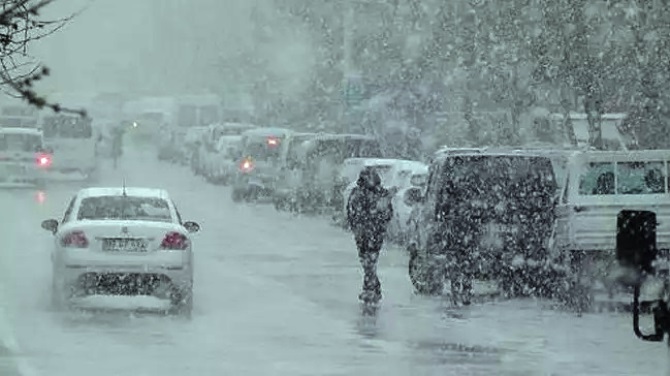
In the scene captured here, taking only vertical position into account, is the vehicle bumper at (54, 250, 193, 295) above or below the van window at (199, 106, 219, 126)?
below

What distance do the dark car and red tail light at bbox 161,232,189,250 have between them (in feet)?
10.9

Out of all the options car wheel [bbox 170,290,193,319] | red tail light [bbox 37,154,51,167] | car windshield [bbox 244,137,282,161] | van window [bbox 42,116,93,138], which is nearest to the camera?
car wheel [bbox 170,290,193,319]

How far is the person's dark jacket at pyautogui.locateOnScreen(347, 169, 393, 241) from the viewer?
22281 millimetres

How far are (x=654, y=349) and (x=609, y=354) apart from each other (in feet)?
2.87

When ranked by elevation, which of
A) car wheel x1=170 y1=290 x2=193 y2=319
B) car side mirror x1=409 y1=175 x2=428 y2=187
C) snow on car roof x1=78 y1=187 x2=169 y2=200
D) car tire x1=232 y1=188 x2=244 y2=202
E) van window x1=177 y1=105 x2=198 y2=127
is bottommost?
car tire x1=232 y1=188 x2=244 y2=202

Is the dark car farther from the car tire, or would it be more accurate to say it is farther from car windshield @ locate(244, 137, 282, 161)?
the car tire

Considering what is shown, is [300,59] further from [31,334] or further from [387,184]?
[31,334]

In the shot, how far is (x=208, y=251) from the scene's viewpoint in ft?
103

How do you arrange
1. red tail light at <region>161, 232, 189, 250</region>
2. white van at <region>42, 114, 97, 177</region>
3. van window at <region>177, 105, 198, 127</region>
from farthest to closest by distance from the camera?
van window at <region>177, 105, 198, 127</region> < white van at <region>42, 114, 97, 177</region> < red tail light at <region>161, 232, 189, 250</region>

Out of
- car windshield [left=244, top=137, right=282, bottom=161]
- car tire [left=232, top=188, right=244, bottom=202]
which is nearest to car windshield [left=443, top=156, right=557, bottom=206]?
car windshield [left=244, top=137, right=282, bottom=161]

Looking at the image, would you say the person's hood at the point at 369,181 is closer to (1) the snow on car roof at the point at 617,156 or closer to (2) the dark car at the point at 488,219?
(2) the dark car at the point at 488,219

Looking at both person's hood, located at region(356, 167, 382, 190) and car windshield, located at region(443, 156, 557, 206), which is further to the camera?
car windshield, located at region(443, 156, 557, 206)

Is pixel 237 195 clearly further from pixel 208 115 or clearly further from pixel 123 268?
pixel 208 115

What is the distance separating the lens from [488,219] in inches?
886
